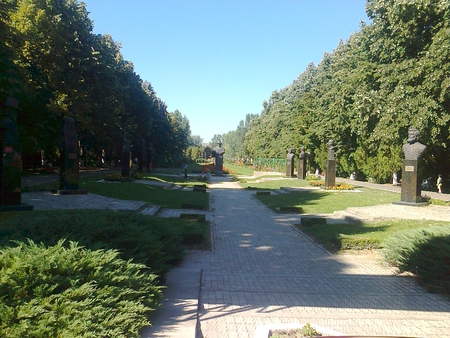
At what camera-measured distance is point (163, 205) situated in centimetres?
1633

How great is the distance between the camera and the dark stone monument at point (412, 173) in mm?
15664

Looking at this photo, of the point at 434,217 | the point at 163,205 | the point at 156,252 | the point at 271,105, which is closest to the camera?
the point at 156,252

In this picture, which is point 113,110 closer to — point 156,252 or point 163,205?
point 163,205

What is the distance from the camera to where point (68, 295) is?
147 inches

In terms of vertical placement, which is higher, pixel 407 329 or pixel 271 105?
pixel 271 105

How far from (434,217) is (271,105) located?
74014 millimetres

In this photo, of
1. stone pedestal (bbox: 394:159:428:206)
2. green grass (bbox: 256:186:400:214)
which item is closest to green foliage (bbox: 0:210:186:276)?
green grass (bbox: 256:186:400:214)

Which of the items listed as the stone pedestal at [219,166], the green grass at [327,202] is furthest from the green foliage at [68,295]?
the stone pedestal at [219,166]

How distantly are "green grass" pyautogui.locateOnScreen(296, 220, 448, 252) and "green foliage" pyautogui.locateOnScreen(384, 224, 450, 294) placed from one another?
57cm

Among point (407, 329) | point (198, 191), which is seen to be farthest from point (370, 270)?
point (198, 191)

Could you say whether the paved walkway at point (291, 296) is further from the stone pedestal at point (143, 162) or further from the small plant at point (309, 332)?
the stone pedestal at point (143, 162)

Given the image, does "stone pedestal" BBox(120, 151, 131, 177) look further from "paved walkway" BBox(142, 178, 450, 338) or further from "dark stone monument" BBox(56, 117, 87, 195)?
"paved walkway" BBox(142, 178, 450, 338)

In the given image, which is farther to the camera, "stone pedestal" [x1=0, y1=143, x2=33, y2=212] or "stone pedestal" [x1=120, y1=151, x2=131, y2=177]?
"stone pedestal" [x1=120, y1=151, x2=131, y2=177]

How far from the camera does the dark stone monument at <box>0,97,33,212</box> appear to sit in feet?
36.8
